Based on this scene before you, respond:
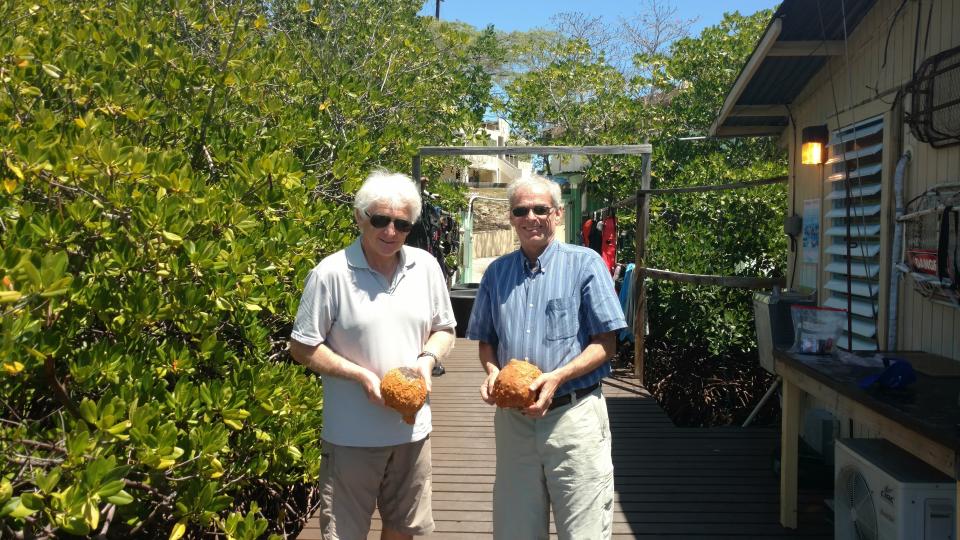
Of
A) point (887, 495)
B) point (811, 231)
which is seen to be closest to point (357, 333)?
point (887, 495)

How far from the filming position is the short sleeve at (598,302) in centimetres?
299

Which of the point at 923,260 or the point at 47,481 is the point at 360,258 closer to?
the point at 47,481

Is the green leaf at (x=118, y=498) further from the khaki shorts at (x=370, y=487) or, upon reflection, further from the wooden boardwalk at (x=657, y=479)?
the wooden boardwalk at (x=657, y=479)

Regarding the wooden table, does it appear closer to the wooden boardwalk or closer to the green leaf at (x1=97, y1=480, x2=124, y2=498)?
the wooden boardwalk

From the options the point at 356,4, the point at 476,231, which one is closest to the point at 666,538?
the point at 356,4

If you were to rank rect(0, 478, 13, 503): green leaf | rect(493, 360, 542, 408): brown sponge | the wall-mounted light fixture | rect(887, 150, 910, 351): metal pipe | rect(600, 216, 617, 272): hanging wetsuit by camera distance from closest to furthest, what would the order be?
1. rect(0, 478, 13, 503): green leaf
2. rect(493, 360, 542, 408): brown sponge
3. rect(887, 150, 910, 351): metal pipe
4. the wall-mounted light fixture
5. rect(600, 216, 617, 272): hanging wetsuit

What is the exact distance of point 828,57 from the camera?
5535 millimetres

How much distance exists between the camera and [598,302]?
9.91ft

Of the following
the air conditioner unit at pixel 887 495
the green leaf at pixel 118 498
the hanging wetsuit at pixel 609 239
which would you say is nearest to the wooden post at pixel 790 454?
the air conditioner unit at pixel 887 495

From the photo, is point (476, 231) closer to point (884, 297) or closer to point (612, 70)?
point (612, 70)

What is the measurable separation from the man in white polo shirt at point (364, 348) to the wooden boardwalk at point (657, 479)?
152 centimetres

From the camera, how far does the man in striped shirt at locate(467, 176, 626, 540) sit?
9.76ft

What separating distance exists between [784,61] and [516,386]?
151 inches

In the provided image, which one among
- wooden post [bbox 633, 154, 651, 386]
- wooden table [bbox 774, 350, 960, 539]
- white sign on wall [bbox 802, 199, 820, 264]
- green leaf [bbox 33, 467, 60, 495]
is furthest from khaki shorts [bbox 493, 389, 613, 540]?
wooden post [bbox 633, 154, 651, 386]
